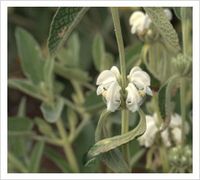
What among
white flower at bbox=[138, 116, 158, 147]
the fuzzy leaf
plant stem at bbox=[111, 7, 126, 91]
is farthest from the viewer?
the fuzzy leaf

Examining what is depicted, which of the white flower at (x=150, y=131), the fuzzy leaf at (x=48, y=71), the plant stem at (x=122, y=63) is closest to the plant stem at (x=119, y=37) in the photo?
the plant stem at (x=122, y=63)

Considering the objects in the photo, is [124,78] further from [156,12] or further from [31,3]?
[31,3]

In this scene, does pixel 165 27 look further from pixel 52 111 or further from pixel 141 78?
pixel 52 111

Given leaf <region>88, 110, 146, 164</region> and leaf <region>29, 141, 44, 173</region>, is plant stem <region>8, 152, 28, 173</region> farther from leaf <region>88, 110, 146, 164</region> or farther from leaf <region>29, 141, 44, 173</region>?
leaf <region>88, 110, 146, 164</region>

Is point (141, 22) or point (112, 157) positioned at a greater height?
point (141, 22)

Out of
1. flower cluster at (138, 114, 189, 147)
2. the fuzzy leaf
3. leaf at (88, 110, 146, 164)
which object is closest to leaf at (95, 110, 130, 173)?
leaf at (88, 110, 146, 164)

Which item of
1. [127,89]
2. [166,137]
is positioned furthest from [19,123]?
[127,89]
